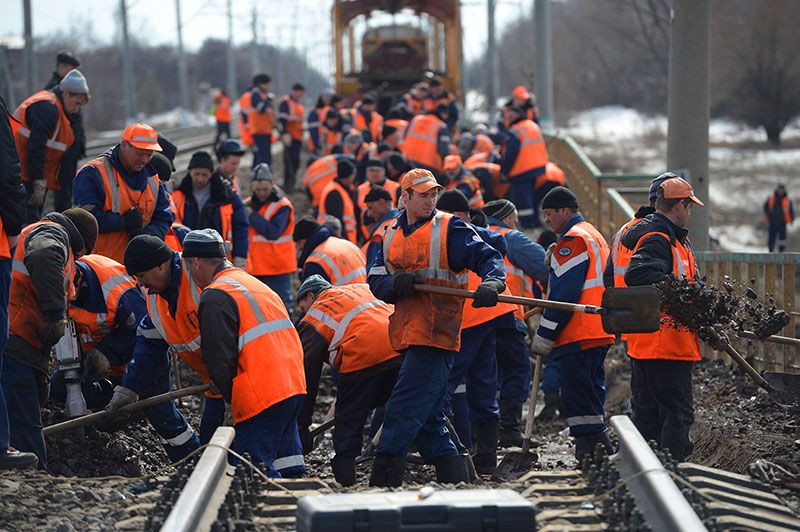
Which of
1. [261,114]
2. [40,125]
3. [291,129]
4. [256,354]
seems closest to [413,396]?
[256,354]

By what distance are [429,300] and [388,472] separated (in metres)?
1.00

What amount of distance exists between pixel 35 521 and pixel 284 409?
1458 millimetres

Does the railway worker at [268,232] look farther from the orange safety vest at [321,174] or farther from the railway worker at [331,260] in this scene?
the orange safety vest at [321,174]

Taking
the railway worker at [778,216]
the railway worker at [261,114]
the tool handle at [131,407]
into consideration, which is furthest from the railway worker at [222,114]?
the tool handle at [131,407]

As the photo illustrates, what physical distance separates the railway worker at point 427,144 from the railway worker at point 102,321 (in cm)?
944

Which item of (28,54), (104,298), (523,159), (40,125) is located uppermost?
(28,54)

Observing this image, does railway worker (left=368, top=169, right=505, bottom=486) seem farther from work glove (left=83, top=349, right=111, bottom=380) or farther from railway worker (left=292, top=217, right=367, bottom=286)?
railway worker (left=292, top=217, right=367, bottom=286)

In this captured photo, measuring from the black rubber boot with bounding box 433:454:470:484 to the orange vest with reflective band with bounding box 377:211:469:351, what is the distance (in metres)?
0.69

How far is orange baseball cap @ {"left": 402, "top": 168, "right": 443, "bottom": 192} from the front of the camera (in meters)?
6.91

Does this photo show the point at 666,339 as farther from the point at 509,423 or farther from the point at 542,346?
the point at 509,423

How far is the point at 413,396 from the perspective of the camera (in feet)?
22.4

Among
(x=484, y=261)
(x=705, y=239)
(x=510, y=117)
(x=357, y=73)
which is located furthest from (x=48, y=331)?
(x=357, y=73)

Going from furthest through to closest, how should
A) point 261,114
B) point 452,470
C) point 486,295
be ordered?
point 261,114
point 452,470
point 486,295

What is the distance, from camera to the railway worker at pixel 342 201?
13.1 metres
